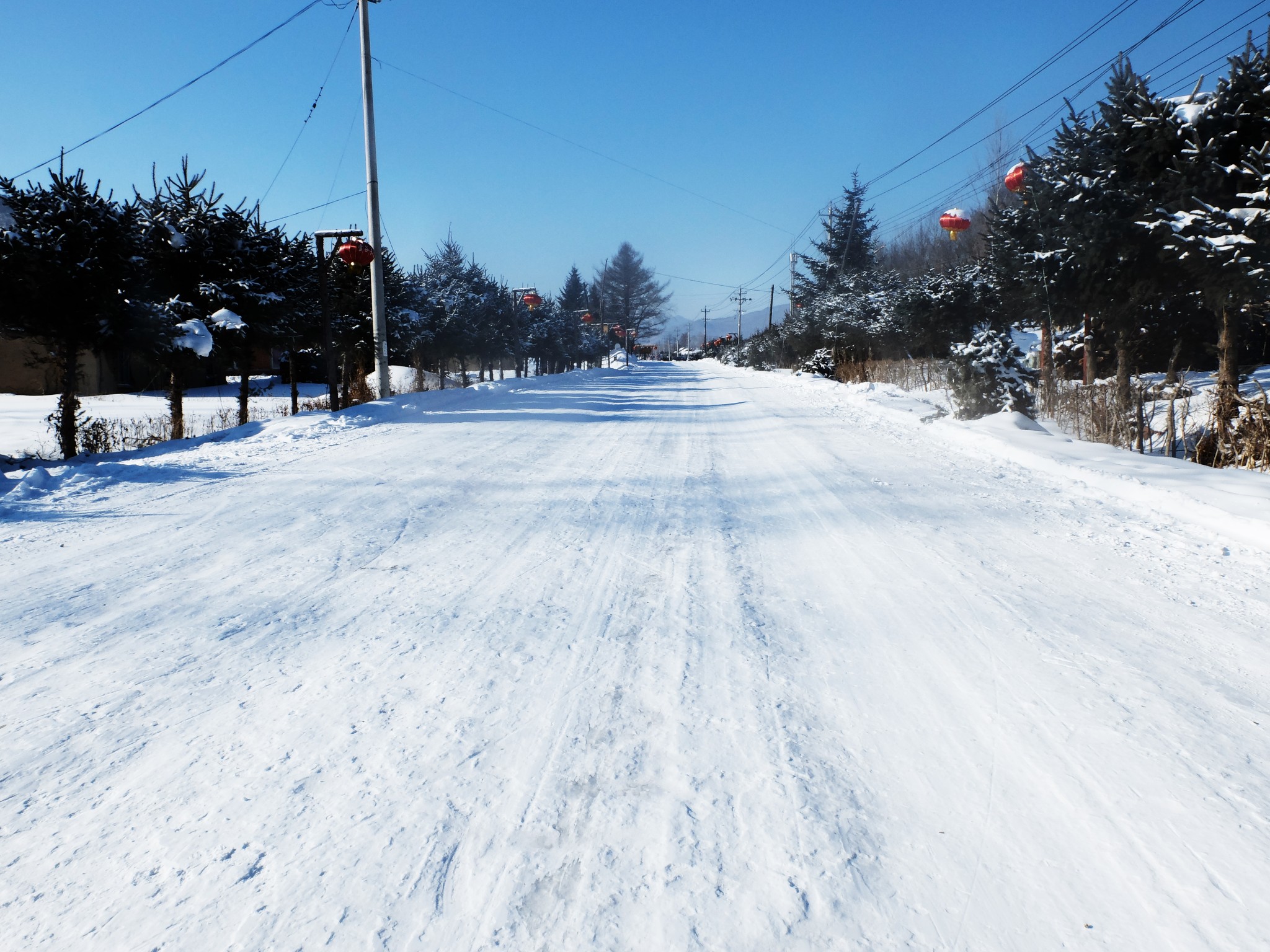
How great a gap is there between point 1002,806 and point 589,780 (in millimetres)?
1107

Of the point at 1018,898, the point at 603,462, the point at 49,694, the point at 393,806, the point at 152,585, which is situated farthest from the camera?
the point at 603,462

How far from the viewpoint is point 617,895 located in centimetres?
152

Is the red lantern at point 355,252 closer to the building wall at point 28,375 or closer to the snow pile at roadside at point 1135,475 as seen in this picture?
the snow pile at roadside at point 1135,475

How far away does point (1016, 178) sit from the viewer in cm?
1371

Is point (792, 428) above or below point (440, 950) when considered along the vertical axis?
above

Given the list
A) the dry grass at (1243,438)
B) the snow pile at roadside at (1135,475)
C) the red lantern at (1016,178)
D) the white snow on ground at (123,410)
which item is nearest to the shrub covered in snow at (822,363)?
the red lantern at (1016,178)

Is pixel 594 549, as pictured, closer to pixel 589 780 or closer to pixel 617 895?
pixel 589 780

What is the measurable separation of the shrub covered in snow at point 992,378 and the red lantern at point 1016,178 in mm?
4546

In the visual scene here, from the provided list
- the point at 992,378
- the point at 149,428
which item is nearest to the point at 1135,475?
the point at 992,378

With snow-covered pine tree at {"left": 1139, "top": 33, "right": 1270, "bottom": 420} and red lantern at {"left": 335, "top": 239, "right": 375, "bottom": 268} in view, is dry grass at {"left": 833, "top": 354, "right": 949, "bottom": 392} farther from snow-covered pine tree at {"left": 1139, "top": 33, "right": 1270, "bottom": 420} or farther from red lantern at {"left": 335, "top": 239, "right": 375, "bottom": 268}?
red lantern at {"left": 335, "top": 239, "right": 375, "bottom": 268}

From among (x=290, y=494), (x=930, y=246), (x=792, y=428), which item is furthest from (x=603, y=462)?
(x=930, y=246)

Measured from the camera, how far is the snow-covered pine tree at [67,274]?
8.53m

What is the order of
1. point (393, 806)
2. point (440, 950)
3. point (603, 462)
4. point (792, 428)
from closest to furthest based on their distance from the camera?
point (440, 950), point (393, 806), point (603, 462), point (792, 428)

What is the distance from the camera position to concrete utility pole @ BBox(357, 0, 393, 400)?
1405 cm
